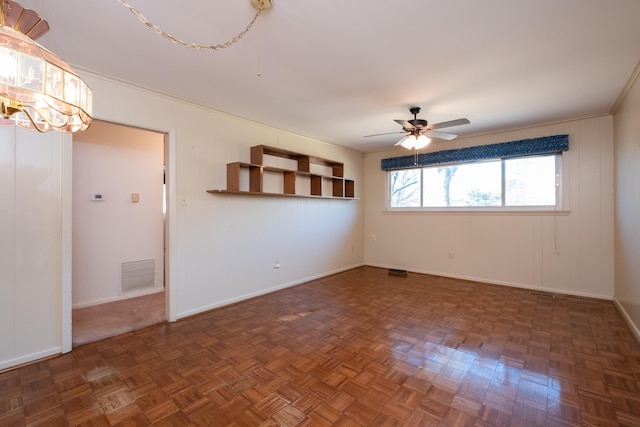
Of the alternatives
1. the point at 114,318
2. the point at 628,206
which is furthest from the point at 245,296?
the point at 628,206

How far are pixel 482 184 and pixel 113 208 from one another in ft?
18.2

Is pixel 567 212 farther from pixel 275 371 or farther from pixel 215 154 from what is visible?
pixel 215 154

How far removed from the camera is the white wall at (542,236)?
3.74 meters

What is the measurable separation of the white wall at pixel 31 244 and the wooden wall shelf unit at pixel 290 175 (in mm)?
A: 1400

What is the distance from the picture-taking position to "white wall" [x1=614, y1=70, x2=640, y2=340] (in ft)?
8.58

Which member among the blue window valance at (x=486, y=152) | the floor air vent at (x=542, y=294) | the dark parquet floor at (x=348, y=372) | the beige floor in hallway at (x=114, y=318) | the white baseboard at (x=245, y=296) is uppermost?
the blue window valance at (x=486, y=152)

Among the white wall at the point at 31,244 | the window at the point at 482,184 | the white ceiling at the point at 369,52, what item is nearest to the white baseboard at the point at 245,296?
the white wall at the point at 31,244

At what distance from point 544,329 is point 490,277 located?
179 centimetres

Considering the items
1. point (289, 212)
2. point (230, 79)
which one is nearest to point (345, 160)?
point (289, 212)

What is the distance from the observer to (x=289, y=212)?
445cm

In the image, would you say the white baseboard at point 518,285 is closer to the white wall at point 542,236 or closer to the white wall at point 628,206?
the white wall at point 542,236

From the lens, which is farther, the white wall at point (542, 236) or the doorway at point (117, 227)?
the white wall at point (542, 236)

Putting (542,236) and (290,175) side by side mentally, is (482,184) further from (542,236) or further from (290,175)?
(290,175)

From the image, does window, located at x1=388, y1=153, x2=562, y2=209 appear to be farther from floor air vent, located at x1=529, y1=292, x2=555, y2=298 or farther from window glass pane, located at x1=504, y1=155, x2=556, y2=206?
floor air vent, located at x1=529, y1=292, x2=555, y2=298
